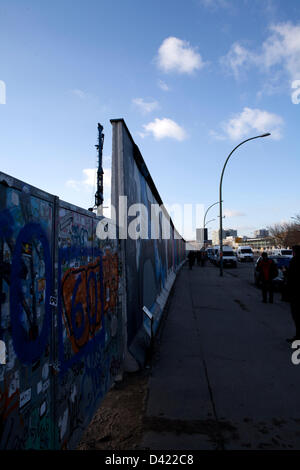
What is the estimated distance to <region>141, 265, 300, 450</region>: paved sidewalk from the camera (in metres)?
2.89

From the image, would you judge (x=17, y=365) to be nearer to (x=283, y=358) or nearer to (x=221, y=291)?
(x=283, y=358)

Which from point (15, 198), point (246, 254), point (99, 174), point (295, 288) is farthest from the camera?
Result: point (246, 254)

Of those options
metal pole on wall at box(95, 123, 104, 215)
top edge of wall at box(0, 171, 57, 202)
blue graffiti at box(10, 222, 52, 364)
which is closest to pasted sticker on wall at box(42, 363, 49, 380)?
blue graffiti at box(10, 222, 52, 364)

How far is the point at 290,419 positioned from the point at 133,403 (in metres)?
1.81

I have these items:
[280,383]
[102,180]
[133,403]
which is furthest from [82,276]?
[102,180]

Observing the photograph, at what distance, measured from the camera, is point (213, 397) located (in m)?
3.68

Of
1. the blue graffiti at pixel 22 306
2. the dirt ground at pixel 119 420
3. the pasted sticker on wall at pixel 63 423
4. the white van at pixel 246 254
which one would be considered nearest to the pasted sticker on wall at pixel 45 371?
the blue graffiti at pixel 22 306

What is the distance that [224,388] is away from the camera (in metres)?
3.92

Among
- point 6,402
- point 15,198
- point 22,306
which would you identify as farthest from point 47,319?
point 15,198

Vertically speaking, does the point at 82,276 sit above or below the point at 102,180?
below

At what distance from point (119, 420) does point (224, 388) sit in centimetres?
154

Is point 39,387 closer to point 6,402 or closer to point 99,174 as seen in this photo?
point 6,402

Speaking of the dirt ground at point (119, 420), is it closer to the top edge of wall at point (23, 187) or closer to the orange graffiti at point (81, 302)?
the orange graffiti at point (81, 302)

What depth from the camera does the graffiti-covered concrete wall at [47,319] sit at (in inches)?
66.8
